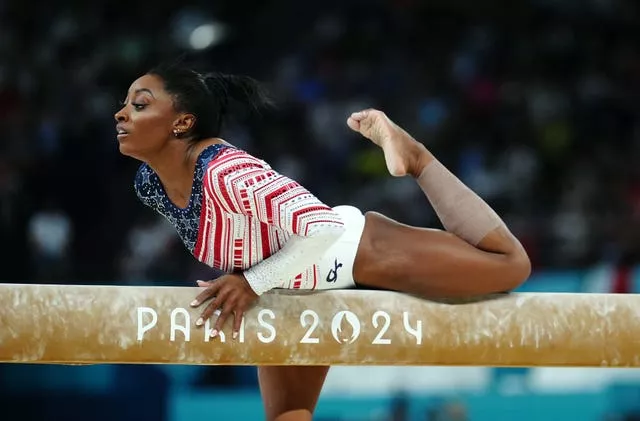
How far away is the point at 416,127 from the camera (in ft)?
27.8

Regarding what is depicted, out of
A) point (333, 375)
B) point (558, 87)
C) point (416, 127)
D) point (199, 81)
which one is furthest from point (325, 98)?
point (199, 81)

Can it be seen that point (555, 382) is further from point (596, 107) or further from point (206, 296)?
point (206, 296)

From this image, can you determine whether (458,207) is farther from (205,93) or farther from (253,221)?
(205,93)

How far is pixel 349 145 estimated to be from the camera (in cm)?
840

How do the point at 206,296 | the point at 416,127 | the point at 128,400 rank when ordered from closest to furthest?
the point at 206,296, the point at 128,400, the point at 416,127

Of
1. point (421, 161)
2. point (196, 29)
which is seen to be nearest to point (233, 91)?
point (421, 161)

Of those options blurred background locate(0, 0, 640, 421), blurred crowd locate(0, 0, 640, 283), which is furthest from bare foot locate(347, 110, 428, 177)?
blurred crowd locate(0, 0, 640, 283)

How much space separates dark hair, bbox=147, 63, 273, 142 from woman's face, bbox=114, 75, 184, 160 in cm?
3

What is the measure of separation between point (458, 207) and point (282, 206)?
0.64 meters

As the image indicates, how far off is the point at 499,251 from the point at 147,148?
1.11 metres

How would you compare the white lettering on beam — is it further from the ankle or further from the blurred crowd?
the blurred crowd

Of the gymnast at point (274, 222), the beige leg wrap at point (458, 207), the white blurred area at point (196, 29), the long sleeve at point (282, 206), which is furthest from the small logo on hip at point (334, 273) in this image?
the white blurred area at point (196, 29)

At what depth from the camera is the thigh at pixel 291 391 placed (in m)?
3.46

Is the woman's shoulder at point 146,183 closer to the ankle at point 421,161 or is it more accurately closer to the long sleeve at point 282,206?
the long sleeve at point 282,206
